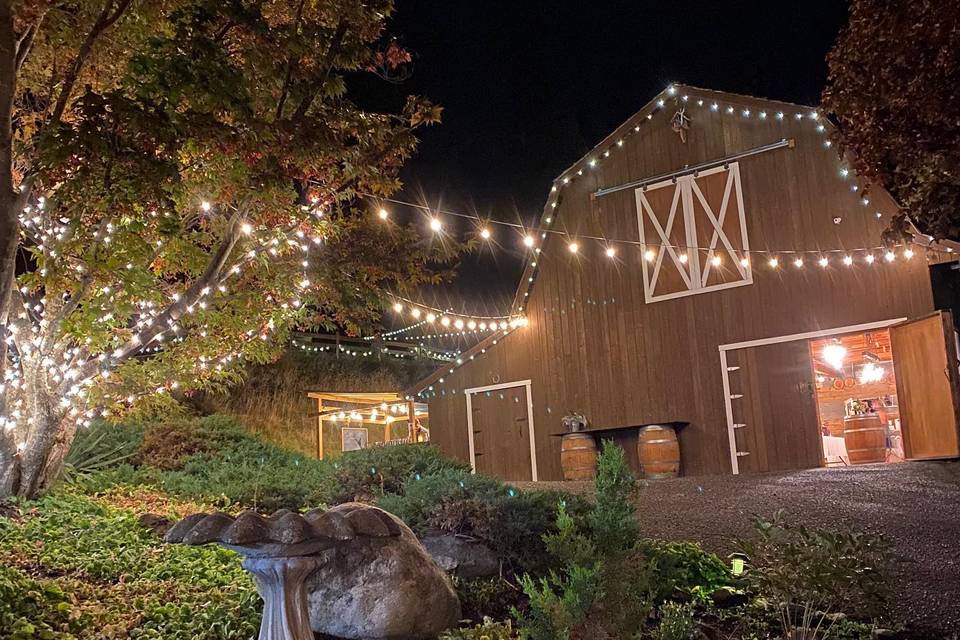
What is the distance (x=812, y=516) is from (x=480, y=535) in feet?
11.7

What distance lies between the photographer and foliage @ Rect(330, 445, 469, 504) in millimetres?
10312

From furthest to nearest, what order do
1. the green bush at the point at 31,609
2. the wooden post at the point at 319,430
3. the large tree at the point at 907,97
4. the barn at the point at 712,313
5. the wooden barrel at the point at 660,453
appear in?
the wooden post at the point at 319,430, the wooden barrel at the point at 660,453, the barn at the point at 712,313, the large tree at the point at 907,97, the green bush at the point at 31,609

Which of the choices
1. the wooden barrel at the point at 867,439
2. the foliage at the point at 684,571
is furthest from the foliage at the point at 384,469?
the wooden barrel at the point at 867,439

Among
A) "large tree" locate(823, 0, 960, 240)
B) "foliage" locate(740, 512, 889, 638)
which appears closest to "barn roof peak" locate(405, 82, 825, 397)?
"large tree" locate(823, 0, 960, 240)

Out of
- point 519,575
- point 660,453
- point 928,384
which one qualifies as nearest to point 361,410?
point 660,453

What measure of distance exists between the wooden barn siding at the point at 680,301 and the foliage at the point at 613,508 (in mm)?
7832

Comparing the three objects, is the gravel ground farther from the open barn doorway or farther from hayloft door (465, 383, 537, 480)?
hayloft door (465, 383, 537, 480)

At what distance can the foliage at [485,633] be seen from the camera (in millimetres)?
5574

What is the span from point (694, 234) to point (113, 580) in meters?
10.2

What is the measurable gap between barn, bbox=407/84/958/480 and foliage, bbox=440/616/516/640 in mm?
7880

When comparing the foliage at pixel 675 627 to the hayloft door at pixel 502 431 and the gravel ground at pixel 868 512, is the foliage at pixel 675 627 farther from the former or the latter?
the hayloft door at pixel 502 431

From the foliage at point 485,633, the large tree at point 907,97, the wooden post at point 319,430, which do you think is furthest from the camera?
the wooden post at point 319,430

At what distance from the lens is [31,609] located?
18.7 feet

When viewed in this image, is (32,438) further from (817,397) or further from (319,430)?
(319,430)
